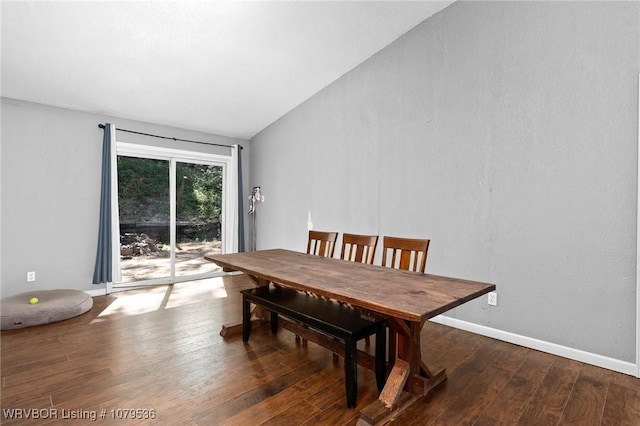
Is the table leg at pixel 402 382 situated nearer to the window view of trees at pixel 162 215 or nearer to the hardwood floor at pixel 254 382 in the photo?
the hardwood floor at pixel 254 382

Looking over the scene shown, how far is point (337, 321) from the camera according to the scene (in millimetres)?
1911

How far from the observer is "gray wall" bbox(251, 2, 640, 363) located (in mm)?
2256

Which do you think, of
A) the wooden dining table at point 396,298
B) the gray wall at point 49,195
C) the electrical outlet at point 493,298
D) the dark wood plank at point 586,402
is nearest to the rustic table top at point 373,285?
the wooden dining table at point 396,298

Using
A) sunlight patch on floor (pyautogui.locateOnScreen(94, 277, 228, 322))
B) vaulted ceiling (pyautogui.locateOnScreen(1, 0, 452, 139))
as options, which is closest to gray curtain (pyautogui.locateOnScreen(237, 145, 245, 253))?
sunlight patch on floor (pyautogui.locateOnScreen(94, 277, 228, 322))

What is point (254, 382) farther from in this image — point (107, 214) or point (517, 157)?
point (107, 214)

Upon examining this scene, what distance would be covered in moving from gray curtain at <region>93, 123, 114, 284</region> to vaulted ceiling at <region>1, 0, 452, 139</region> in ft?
1.59

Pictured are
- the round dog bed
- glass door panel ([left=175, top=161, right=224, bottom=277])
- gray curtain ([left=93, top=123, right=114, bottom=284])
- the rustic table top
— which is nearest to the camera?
the rustic table top

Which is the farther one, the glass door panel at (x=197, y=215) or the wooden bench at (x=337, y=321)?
the glass door panel at (x=197, y=215)

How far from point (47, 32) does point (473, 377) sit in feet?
14.3

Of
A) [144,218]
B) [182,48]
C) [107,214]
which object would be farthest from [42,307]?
[182,48]

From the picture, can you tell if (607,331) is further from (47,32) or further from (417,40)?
(47,32)

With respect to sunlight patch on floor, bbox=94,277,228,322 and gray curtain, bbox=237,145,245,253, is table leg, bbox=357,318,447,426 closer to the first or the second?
sunlight patch on floor, bbox=94,277,228,322

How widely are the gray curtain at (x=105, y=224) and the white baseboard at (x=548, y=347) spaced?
4.10 metres

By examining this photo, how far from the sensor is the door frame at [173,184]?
421 centimetres
